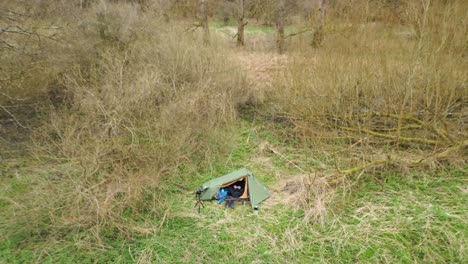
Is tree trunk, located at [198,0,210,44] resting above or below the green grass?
above

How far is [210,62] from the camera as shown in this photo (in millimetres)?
6516

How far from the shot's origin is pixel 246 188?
366 cm

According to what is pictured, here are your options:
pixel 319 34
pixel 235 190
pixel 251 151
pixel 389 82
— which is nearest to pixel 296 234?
pixel 235 190

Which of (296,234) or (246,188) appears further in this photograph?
(246,188)

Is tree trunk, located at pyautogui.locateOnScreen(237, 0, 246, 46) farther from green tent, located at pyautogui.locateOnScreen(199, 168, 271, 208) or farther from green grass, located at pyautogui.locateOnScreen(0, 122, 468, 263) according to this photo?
green grass, located at pyautogui.locateOnScreen(0, 122, 468, 263)

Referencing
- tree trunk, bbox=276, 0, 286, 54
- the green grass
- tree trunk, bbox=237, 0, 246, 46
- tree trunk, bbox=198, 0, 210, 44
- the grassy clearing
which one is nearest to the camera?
the green grass

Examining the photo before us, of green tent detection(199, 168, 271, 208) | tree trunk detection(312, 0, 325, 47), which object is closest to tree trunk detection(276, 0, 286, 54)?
tree trunk detection(312, 0, 325, 47)

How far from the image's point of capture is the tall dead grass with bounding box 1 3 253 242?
3219 mm

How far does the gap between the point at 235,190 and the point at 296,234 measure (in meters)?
1.02

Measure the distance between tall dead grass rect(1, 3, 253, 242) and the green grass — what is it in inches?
8.3

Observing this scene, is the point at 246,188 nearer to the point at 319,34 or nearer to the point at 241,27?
the point at 319,34

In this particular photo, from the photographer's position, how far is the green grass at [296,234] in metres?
2.77

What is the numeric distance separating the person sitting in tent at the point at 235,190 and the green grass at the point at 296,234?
0.58ft

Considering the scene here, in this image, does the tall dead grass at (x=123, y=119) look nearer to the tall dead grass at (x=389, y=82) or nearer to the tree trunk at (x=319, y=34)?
the tall dead grass at (x=389, y=82)
